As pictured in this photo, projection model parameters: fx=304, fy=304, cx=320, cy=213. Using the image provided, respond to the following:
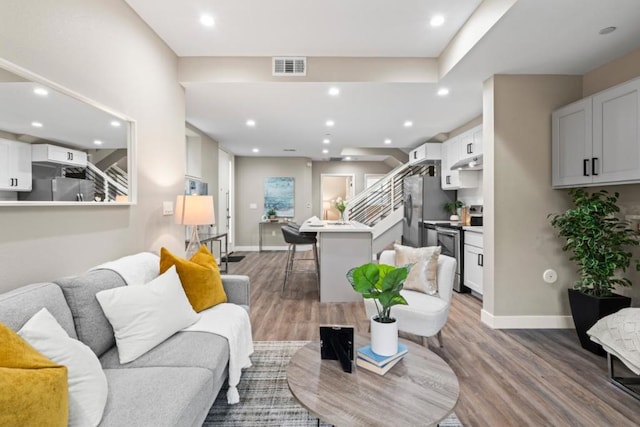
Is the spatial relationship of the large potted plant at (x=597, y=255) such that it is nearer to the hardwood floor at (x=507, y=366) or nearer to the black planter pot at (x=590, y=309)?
the black planter pot at (x=590, y=309)

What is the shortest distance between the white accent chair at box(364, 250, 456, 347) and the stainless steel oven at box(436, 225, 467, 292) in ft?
5.87

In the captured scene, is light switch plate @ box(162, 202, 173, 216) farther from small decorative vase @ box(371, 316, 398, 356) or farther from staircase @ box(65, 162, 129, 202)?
small decorative vase @ box(371, 316, 398, 356)

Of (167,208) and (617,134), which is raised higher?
(617,134)

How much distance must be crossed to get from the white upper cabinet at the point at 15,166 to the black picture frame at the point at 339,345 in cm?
168

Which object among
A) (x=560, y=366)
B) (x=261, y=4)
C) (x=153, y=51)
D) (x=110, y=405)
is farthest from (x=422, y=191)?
(x=110, y=405)

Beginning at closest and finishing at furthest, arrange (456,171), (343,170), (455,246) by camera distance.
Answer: (455,246), (456,171), (343,170)

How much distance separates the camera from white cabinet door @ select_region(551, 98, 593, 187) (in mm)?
2703

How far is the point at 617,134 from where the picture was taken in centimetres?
245

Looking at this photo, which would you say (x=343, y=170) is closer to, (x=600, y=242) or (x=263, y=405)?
(x=600, y=242)

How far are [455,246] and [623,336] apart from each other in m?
2.32

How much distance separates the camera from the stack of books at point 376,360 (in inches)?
56.3

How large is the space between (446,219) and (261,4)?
14.4 feet

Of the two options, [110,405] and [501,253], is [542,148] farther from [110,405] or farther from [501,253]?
[110,405]

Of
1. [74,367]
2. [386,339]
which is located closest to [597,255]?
[386,339]
